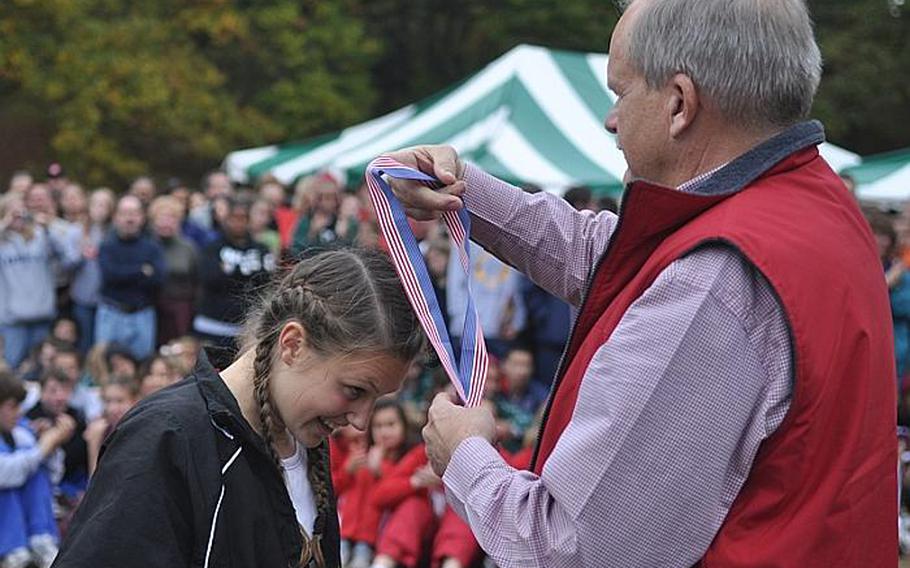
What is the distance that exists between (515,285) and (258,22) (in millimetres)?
18076

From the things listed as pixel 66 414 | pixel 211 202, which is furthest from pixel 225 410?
pixel 211 202

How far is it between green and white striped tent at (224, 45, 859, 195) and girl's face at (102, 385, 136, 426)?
13.6 feet

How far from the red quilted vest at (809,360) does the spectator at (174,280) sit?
7.63m

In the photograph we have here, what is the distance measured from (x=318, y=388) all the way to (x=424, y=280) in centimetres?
27

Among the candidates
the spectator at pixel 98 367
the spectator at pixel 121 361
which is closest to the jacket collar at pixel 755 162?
the spectator at pixel 121 361

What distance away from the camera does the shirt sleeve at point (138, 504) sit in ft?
7.13

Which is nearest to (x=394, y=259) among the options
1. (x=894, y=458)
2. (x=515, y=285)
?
(x=894, y=458)

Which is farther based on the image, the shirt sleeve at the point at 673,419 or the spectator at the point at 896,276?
the spectator at the point at 896,276

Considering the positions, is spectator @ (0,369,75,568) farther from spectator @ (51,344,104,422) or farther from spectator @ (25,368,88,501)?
spectator @ (51,344,104,422)

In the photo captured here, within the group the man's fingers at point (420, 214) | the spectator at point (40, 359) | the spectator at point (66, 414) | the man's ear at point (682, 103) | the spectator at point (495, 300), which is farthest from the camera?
the spectator at point (495, 300)

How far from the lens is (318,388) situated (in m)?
2.44

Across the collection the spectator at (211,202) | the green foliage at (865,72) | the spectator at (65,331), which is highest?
the spectator at (211,202)

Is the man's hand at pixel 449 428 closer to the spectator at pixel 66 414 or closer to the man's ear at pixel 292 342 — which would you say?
the man's ear at pixel 292 342

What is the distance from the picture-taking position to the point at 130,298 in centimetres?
A: 916
